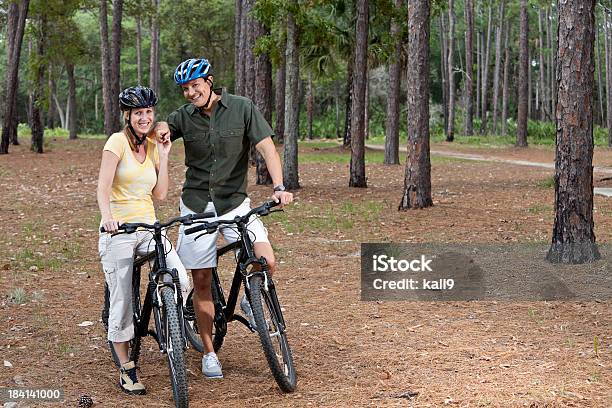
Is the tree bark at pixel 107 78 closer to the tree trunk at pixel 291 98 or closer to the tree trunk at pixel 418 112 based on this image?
the tree trunk at pixel 291 98

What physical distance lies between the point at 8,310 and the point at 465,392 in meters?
4.53

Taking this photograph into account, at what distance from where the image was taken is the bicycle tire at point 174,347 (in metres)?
5.51

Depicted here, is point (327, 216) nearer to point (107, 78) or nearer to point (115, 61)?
point (107, 78)

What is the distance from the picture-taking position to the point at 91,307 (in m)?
8.73

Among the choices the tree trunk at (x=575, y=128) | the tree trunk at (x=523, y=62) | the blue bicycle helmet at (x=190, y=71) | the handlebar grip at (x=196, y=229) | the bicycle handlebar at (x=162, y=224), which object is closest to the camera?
the bicycle handlebar at (x=162, y=224)

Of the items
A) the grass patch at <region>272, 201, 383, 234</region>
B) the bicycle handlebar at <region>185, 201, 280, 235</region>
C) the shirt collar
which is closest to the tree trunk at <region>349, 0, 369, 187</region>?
the grass patch at <region>272, 201, 383, 234</region>

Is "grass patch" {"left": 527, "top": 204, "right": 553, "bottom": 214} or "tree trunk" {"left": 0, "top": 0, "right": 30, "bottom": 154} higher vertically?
"tree trunk" {"left": 0, "top": 0, "right": 30, "bottom": 154}

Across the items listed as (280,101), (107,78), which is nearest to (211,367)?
(107,78)

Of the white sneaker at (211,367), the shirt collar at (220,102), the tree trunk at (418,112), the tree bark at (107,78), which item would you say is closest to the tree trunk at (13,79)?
the tree bark at (107,78)

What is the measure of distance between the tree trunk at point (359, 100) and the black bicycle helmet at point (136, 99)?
1279 cm

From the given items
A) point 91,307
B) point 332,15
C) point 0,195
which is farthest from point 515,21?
point 91,307

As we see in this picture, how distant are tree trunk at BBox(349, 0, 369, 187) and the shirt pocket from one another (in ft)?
41.0

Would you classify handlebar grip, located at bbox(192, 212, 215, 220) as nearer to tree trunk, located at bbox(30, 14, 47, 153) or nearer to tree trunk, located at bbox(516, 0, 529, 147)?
tree trunk, located at bbox(30, 14, 47, 153)

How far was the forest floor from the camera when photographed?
5922mm
